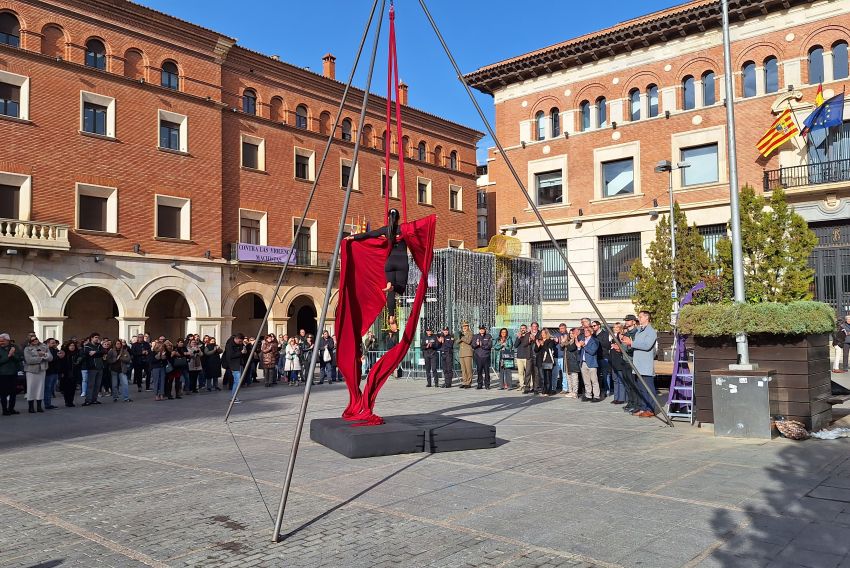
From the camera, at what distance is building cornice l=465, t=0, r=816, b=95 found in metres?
27.5


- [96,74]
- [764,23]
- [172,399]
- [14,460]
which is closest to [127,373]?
[172,399]

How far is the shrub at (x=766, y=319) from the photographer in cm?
1013

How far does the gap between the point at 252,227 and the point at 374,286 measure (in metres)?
25.9

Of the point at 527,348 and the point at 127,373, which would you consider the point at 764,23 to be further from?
the point at 127,373

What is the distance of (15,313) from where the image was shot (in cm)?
2941

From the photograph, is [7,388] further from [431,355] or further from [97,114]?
[97,114]

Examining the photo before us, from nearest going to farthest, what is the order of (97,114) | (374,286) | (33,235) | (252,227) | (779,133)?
(374,286)
(33,235)
(779,133)
(97,114)
(252,227)

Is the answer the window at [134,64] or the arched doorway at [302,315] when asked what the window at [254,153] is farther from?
the arched doorway at [302,315]

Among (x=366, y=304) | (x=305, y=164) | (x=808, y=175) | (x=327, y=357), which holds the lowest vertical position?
(x=327, y=357)

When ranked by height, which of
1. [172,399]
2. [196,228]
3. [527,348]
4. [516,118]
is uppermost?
[516,118]

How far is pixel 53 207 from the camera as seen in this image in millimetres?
26953

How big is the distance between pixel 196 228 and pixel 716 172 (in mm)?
23216

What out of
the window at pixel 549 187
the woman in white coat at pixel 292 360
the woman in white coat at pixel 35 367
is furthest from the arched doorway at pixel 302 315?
the woman in white coat at pixel 35 367

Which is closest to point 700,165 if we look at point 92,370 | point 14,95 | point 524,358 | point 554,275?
point 554,275
